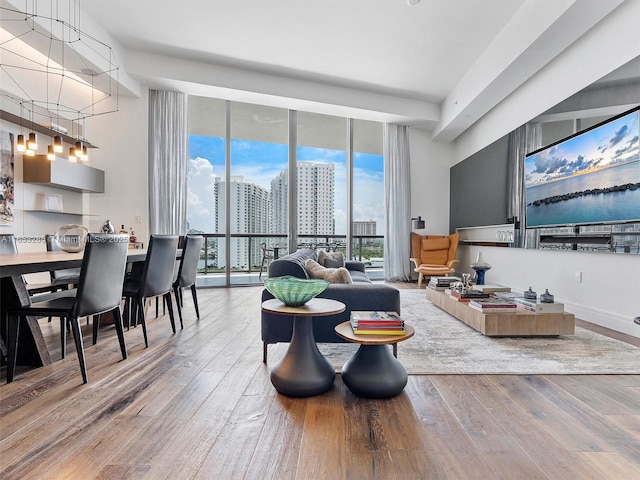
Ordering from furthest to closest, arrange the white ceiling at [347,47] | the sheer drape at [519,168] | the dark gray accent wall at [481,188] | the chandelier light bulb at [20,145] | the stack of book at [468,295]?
1. the dark gray accent wall at [481,188]
2. the sheer drape at [519,168]
3. the white ceiling at [347,47]
4. the stack of book at [468,295]
5. the chandelier light bulb at [20,145]

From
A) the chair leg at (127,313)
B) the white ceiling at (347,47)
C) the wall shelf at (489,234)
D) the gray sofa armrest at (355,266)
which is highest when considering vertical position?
the white ceiling at (347,47)

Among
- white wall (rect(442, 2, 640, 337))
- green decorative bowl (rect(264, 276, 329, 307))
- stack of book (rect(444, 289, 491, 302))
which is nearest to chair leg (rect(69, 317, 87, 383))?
green decorative bowl (rect(264, 276, 329, 307))

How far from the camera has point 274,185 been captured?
6168 mm

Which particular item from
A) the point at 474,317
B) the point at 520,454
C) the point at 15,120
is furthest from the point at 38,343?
the point at 474,317

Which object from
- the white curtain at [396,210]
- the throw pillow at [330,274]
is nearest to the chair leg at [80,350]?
the throw pillow at [330,274]

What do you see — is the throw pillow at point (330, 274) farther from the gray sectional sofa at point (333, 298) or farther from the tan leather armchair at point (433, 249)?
the tan leather armchair at point (433, 249)

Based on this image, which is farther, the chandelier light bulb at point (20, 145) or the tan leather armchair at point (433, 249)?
the tan leather armchair at point (433, 249)

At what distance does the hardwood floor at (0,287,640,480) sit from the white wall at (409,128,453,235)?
4961 millimetres

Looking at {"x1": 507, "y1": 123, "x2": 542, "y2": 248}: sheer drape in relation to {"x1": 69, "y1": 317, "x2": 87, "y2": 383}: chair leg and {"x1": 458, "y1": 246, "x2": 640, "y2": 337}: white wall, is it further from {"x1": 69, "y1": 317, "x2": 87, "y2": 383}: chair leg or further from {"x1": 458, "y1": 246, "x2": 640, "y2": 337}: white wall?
{"x1": 69, "y1": 317, "x2": 87, "y2": 383}: chair leg

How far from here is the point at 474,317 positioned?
10.1 ft

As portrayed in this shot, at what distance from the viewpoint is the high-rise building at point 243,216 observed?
229 inches

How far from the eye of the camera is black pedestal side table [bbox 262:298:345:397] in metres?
1.82

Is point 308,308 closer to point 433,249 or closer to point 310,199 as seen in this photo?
point 310,199

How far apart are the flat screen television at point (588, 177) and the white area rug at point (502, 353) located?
3.80ft
